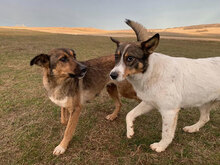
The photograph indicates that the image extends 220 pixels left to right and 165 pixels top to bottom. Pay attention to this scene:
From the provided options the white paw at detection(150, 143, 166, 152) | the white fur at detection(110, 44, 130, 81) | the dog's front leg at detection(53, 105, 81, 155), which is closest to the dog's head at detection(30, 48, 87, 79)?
the dog's front leg at detection(53, 105, 81, 155)

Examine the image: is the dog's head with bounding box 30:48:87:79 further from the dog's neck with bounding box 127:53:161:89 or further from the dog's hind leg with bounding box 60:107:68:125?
the dog's neck with bounding box 127:53:161:89

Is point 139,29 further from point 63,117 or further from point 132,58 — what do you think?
point 63,117

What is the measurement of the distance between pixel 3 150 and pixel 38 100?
86.5 inches

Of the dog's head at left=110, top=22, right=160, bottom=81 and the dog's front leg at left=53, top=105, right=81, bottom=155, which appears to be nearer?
the dog's head at left=110, top=22, right=160, bottom=81

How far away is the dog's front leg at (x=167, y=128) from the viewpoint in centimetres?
316

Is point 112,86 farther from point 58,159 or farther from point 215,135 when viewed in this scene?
point 215,135

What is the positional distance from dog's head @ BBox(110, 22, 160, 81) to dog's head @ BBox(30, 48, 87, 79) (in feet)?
3.43

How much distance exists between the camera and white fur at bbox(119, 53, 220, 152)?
309 centimetres

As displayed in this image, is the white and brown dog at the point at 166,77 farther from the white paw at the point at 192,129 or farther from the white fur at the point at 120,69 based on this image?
the white paw at the point at 192,129

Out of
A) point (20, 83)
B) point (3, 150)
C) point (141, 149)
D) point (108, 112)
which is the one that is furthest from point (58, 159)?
point (20, 83)

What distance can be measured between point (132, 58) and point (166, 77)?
750 mm

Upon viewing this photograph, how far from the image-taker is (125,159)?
3342 millimetres

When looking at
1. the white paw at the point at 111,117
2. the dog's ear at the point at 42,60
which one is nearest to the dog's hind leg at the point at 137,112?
the white paw at the point at 111,117

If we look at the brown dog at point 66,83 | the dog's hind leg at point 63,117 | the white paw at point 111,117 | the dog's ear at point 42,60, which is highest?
the dog's ear at point 42,60
